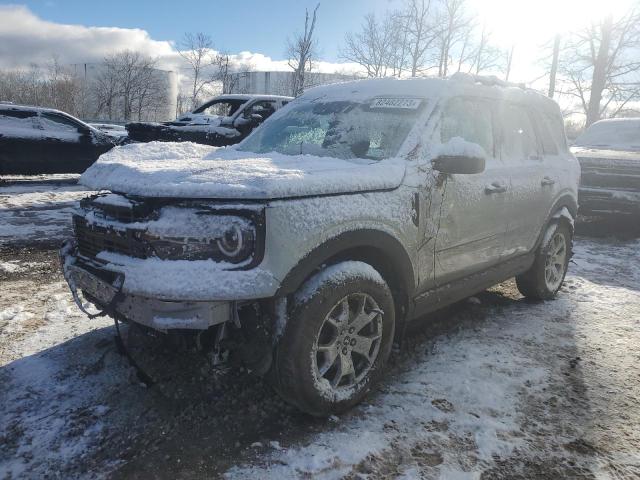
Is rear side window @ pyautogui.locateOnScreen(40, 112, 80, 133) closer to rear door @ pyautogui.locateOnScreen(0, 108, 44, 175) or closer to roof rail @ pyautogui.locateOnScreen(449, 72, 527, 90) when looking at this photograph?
rear door @ pyautogui.locateOnScreen(0, 108, 44, 175)

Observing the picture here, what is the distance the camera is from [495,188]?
3469 mm

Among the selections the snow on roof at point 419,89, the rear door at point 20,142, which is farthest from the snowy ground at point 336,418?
the rear door at point 20,142

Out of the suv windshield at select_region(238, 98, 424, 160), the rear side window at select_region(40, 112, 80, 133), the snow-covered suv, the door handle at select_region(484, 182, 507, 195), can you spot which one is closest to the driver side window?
the rear side window at select_region(40, 112, 80, 133)

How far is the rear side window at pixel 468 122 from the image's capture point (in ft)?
10.6

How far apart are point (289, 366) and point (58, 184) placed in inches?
428

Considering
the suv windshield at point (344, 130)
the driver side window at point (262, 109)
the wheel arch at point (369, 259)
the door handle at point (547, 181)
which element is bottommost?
the wheel arch at point (369, 259)

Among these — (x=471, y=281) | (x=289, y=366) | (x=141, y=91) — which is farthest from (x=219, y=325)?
(x=141, y=91)

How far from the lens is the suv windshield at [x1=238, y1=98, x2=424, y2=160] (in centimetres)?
310

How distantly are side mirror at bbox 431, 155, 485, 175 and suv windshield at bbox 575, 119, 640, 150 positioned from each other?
307 inches

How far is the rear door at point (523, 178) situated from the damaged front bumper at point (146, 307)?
2.56 meters

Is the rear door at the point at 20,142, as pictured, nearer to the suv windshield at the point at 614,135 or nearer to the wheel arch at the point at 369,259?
the wheel arch at the point at 369,259

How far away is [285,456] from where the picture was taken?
7.43ft

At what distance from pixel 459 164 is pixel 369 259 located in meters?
0.78

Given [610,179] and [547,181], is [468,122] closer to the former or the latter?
[547,181]
